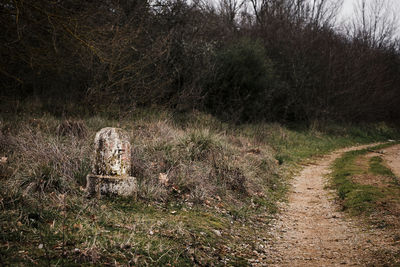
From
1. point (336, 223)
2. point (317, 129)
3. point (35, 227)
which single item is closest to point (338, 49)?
point (317, 129)

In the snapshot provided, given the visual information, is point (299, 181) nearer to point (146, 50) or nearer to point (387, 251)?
point (387, 251)

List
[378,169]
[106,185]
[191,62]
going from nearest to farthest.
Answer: [106,185]
[378,169]
[191,62]

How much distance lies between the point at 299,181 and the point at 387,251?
4.20 m

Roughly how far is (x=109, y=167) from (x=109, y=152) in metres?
0.21

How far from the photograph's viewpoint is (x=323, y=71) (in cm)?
→ 1758

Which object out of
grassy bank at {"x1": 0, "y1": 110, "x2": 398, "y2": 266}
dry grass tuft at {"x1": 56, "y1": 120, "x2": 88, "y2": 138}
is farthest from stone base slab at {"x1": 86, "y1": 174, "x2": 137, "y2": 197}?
dry grass tuft at {"x1": 56, "y1": 120, "x2": 88, "y2": 138}

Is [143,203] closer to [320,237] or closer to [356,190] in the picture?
[320,237]

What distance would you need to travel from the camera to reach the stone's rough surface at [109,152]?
4141 millimetres

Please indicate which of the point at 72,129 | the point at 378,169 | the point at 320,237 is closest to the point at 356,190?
the point at 320,237

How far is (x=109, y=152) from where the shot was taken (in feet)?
13.6

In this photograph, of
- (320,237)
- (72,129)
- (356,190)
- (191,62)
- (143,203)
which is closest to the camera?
(143,203)

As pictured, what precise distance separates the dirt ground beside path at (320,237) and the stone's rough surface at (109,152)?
2.37 m

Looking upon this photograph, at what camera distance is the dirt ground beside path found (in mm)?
3635

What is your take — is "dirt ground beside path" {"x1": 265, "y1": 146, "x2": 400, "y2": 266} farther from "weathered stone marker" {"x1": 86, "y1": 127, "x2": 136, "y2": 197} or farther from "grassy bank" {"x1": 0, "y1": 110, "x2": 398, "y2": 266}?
"weathered stone marker" {"x1": 86, "y1": 127, "x2": 136, "y2": 197}
